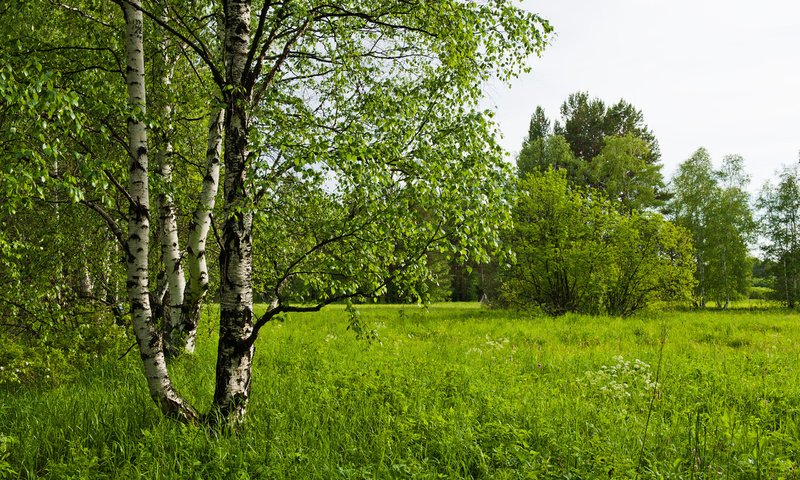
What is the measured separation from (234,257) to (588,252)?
50.9 ft

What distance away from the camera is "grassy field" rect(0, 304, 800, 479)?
3807mm

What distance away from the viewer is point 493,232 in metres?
4.33

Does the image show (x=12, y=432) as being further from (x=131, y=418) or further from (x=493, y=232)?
(x=493, y=232)

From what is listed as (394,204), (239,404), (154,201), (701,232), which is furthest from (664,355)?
(701,232)

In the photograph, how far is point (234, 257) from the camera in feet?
13.8

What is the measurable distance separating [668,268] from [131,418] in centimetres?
1936

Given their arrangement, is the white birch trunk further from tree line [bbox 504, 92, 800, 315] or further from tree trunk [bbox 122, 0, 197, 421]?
tree line [bbox 504, 92, 800, 315]

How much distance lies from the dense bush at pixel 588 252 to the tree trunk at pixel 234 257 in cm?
1426

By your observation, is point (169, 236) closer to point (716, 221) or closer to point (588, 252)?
point (588, 252)

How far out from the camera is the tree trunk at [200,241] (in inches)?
221

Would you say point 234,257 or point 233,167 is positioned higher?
point 233,167

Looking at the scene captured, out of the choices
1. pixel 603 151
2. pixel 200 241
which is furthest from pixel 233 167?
pixel 603 151

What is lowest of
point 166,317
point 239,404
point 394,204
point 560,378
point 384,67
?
point 560,378

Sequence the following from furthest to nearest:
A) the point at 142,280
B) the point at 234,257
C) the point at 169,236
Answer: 1. the point at 169,236
2. the point at 142,280
3. the point at 234,257
